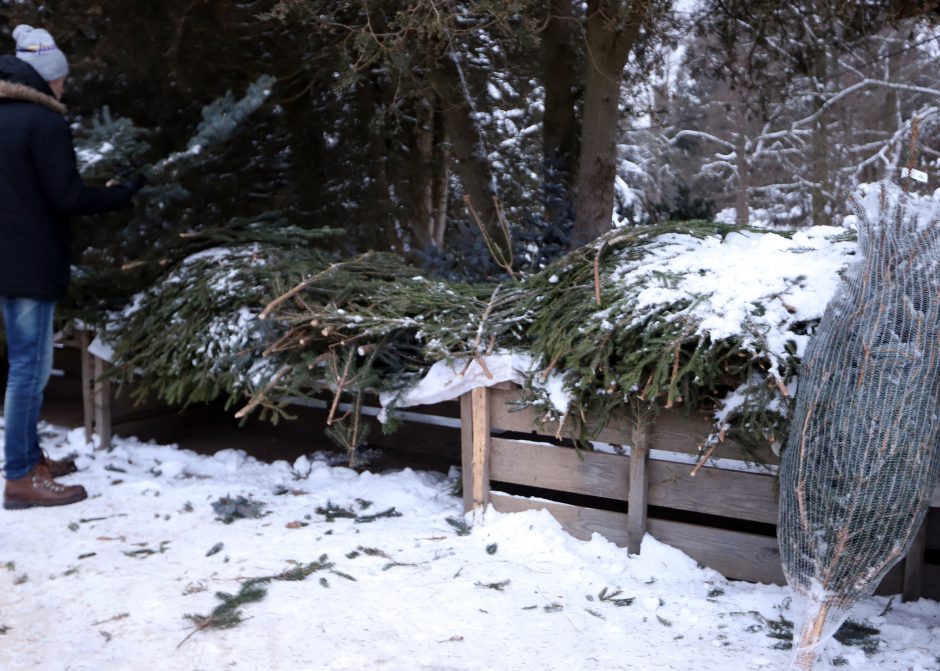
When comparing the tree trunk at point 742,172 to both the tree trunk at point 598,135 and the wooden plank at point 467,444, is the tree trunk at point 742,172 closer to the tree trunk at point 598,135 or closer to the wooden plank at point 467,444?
the tree trunk at point 598,135

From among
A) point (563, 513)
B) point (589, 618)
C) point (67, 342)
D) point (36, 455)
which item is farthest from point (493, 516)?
point (67, 342)

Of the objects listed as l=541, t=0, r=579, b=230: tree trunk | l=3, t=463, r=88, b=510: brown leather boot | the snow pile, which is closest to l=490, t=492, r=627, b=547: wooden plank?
the snow pile

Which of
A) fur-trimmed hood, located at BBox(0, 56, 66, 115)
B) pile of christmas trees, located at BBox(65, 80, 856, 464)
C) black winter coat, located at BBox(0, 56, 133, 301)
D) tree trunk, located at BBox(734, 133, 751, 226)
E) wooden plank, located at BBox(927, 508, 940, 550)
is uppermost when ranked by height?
tree trunk, located at BBox(734, 133, 751, 226)

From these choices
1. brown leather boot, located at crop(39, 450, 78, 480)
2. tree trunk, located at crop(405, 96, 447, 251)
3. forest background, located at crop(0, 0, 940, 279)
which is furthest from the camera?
tree trunk, located at crop(405, 96, 447, 251)

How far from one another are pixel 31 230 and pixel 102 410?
4.78 ft

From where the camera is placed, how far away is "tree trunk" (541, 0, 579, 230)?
6.94m

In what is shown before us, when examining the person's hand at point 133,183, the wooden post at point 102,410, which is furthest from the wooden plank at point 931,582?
the wooden post at point 102,410

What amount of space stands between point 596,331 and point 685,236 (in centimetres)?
75

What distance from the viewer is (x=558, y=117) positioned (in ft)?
24.1

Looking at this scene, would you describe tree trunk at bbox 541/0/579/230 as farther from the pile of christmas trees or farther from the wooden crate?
the wooden crate

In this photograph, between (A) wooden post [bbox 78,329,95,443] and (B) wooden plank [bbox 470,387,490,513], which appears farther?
(A) wooden post [bbox 78,329,95,443]

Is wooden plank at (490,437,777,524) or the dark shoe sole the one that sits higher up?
wooden plank at (490,437,777,524)

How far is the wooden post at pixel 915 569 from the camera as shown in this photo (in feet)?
10.2

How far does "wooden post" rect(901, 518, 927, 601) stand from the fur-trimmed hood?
164 inches
